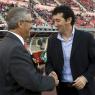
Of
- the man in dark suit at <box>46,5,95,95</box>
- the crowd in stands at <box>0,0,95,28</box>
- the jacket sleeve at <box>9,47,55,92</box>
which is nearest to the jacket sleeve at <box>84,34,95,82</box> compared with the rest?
the man in dark suit at <box>46,5,95,95</box>

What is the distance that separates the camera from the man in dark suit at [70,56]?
132 inches

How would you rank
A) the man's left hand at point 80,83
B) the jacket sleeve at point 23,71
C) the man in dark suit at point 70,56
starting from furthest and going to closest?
the man in dark suit at point 70,56 < the man's left hand at point 80,83 < the jacket sleeve at point 23,71

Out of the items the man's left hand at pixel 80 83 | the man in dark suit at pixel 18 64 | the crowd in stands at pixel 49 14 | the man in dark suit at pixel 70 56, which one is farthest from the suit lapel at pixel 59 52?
the crowd in stands at pixel 49 14

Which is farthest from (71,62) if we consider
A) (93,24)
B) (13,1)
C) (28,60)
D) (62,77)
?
(93,24)

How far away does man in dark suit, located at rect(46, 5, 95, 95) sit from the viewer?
3342 mm

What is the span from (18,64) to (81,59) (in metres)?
1.05

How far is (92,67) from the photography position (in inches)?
133

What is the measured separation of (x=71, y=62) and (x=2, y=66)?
97 centimetres


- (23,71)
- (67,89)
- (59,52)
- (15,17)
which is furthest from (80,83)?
(15,17)

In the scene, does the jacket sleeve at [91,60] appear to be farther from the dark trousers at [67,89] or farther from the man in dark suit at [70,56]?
the dark trousers at [67,89]

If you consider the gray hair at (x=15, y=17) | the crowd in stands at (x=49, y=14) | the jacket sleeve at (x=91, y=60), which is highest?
the gray hair at (x=15, y=17)

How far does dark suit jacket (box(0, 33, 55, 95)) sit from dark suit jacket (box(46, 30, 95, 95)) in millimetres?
737

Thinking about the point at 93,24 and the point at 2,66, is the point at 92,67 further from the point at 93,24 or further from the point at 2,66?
the point at 93,24

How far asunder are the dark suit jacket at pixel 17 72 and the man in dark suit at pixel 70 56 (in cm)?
73
